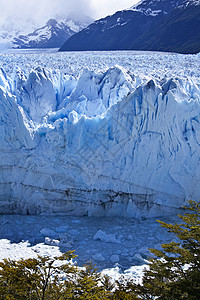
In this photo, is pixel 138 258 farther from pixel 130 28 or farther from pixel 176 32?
pixel 130 28

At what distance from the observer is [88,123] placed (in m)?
7.54

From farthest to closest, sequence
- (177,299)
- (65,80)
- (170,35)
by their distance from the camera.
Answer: (170,35) < (65,80) < (177,299)

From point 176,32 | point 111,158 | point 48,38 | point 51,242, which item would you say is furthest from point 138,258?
point 48,38

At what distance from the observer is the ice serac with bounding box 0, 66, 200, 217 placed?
7.00 metres

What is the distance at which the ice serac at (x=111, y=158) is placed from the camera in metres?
7.00

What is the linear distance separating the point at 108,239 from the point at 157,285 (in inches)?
115

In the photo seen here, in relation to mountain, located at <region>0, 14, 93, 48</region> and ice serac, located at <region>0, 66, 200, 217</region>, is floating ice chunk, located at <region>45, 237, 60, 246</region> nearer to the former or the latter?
ice serac, located at <region>0, 66, 200, 217</region>

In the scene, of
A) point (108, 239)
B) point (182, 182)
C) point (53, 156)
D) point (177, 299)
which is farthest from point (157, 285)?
point (53, 156)

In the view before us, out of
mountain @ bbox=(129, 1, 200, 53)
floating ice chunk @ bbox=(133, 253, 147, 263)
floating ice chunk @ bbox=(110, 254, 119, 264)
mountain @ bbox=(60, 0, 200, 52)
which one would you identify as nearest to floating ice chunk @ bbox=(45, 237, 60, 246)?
floating ice chunk @ bbox=(110, 254, 119, 264)

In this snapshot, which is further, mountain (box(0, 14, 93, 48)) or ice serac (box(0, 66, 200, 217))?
mountain (box(0, 14, 93, 48))

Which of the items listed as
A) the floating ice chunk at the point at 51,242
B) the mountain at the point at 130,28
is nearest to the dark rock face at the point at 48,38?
the mountain at the point at 130,28

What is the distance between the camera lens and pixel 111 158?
7273 mm

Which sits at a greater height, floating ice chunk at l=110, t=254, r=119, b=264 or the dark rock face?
the dark rock face

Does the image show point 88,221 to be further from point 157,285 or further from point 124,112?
point 157,285
